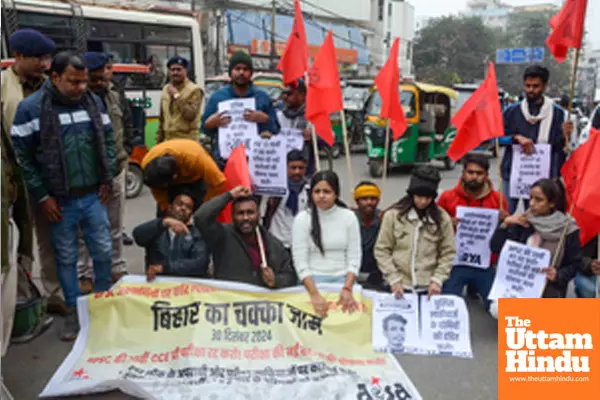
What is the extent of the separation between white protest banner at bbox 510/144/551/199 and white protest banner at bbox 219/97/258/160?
2.25 meters

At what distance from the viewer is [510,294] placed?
4.00 m

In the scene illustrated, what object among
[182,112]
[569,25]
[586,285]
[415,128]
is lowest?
[586,285]

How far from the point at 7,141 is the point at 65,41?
6.44 meters

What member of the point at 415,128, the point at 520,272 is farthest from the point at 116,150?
the point at 415,128

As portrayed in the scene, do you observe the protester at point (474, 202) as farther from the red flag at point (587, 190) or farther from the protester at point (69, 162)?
the protester at point (69, 162)

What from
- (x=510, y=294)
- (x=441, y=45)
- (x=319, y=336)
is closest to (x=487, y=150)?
(x=510, y=294)

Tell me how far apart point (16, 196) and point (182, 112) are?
2283 millimetres

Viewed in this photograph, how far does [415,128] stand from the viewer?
40.4ft

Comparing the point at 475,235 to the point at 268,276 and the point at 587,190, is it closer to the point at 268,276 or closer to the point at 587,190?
the point at 587,190

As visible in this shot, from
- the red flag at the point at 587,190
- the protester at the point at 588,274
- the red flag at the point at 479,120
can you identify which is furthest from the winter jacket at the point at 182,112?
the protester at the point at 588,274

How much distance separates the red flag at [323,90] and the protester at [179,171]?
35.5 inches

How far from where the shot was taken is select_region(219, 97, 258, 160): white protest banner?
4.71 m

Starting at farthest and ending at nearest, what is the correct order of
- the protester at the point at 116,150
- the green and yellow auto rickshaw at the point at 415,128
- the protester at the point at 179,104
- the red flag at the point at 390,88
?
the green and yellow auto rickshaw at the point at 415,128
the protester at the point at 179,104
the red flag at the point at 390,88
the protester at the point at 116,150

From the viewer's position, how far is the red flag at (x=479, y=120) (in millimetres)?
4430
